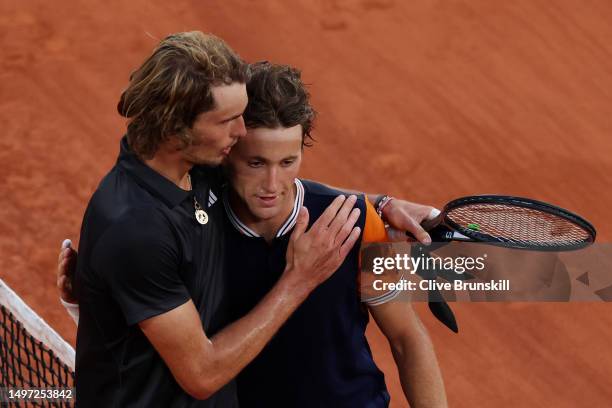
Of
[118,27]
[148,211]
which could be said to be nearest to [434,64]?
[118,27]

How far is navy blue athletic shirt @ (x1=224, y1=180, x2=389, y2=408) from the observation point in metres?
3.50

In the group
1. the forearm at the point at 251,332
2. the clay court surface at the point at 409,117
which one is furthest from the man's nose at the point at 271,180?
the clay court surface at the point at 409,117

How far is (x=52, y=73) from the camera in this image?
9.88m

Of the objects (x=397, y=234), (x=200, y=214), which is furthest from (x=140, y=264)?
(x=397, y=234)

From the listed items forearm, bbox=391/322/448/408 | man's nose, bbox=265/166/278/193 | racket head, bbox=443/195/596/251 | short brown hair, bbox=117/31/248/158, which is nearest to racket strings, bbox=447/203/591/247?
racket head, bbox=443/195/596/251

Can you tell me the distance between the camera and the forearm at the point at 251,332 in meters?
3.18

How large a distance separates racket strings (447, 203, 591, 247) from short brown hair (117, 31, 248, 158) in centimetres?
131

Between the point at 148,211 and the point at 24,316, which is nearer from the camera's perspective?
the point at 148,211

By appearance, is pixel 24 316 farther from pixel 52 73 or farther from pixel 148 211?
pixel 52 73

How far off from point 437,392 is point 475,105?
627cm

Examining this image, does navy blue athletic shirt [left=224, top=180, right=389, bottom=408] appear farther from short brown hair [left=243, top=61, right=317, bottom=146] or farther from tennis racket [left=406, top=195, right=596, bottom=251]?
tennis racket [left=406, top=195, right=596, bottom=251]

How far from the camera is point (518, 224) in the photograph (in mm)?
4281

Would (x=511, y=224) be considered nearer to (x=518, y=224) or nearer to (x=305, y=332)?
(x=518, y=224)

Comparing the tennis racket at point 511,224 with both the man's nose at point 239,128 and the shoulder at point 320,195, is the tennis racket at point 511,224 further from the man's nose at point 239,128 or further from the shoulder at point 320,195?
the man's nose at point 239,128
